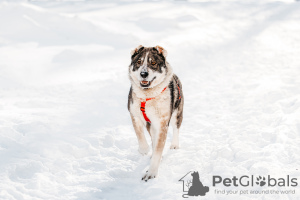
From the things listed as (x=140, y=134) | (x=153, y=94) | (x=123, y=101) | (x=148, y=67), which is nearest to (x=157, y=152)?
(x=140, y=134)

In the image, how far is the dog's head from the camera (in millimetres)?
4566

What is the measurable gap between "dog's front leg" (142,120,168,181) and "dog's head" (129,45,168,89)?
62cm

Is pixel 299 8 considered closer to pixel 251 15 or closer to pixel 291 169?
pixel 251 15

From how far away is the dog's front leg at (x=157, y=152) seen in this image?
4.55 meters

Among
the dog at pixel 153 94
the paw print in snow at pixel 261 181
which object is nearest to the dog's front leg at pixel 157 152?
the dog at pixel 153 94

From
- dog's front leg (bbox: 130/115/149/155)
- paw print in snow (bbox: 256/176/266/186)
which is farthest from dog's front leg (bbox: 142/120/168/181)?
paw print in snow (bbox: 256/176/266/186)

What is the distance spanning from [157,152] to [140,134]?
0.58m

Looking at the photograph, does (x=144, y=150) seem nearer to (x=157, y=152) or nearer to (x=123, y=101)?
(x=157, y=152)

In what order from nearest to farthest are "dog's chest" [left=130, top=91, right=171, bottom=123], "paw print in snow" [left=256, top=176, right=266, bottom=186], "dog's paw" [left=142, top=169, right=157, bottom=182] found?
"paw print in snow" [left=256, top=176, right=266, bottom=186]
"dog's paw" [left=142, top=169, right=157, bottom=182]
"dog's chest" [left=130, top=91, right=171, bottom=123]

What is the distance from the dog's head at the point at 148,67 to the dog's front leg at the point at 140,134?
2.00 feet

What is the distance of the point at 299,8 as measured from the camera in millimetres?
21531

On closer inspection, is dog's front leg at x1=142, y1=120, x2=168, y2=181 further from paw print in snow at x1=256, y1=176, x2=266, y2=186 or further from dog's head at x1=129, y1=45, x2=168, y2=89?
paw print in snow at x1=256, y1=176, x2=266, y2=186

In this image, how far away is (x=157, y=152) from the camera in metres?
4.66

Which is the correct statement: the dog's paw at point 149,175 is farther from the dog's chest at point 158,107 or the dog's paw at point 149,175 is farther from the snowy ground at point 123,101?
the dog's chest at point 158,107
